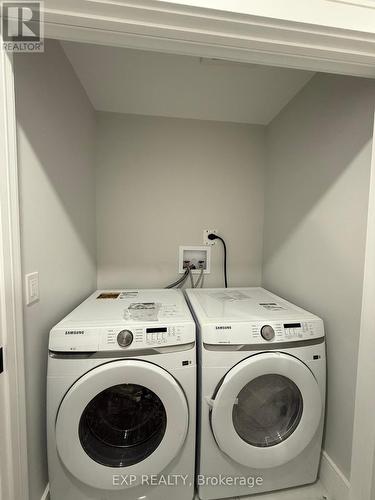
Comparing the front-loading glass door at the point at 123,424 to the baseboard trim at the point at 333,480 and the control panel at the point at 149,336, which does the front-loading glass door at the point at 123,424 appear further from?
the baseboard trim at the point at 333,480

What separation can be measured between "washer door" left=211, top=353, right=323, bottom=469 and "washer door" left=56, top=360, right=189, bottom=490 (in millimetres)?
195

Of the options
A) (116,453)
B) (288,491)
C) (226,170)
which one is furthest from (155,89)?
(288,491)

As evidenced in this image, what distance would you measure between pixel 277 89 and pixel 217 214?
88 centimetres

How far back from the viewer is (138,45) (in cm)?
67

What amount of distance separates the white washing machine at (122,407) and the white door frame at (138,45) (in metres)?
0.17

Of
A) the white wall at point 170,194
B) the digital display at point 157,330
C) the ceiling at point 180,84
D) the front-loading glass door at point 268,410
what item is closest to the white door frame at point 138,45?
the digital display at point 157,330

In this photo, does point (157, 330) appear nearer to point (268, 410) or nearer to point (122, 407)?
point (122, 407)

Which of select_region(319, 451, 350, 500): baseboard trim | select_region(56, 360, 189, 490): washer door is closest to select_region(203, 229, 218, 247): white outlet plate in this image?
select_region(56, 360, 189, 490): washer door

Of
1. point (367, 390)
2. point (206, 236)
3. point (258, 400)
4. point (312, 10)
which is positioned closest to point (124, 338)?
point (258, 400)

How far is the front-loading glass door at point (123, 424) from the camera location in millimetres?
979

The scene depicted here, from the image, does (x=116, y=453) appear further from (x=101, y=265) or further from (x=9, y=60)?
(x=9, y=60)

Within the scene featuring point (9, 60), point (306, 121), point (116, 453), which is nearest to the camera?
point (9, 60)

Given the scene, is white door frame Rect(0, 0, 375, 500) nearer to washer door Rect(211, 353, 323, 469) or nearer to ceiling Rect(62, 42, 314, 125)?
ceiling Rect(62, 42, 314, 125)

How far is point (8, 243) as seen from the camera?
0.66m
